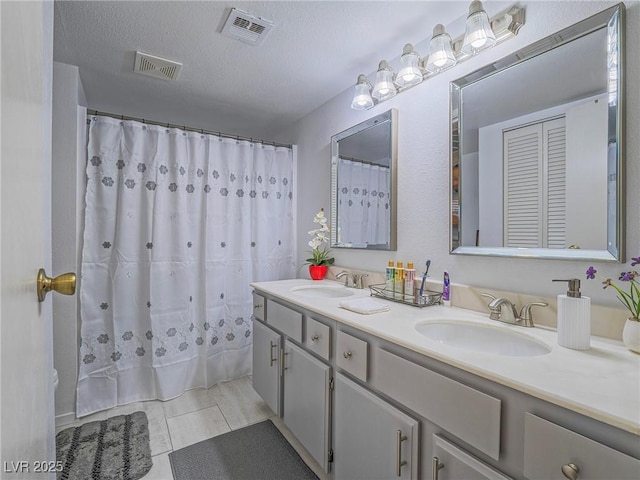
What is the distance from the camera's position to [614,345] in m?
0.94

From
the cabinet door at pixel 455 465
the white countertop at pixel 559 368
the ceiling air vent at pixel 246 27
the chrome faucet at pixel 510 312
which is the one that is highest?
the ceiling air vent at pixel 246 27

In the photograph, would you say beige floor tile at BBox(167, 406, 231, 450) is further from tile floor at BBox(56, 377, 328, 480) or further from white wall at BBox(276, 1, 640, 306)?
white wall at BBox(276, 1, 640, 306)

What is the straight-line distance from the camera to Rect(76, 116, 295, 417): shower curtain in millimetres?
2049

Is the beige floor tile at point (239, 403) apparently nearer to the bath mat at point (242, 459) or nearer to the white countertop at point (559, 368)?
the bath mat at point (242, 459)

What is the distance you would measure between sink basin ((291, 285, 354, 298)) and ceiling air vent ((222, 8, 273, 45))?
1.46 m

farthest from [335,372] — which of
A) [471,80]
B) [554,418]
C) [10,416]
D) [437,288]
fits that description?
[471,80]

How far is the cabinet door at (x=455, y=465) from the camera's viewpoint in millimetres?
774

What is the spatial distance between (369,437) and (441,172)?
124 centimetres

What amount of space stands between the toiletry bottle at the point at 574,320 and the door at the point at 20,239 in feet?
4.13

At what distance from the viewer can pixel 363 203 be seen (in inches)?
81.7

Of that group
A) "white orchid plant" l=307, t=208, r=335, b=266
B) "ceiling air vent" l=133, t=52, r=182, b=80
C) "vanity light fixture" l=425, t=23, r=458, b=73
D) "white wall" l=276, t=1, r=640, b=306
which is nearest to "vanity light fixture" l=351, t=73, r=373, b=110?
"white wall" l=276, t=1, r=640, b=306

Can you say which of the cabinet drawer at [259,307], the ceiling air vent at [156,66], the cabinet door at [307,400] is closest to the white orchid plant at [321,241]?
the cabinet drawer at [259,307]

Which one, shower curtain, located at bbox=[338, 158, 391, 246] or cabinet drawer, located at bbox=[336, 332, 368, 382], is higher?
shower curtain, located at bbox=[338, 158, 391, 246]

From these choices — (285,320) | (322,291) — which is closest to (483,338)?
(285,320)
